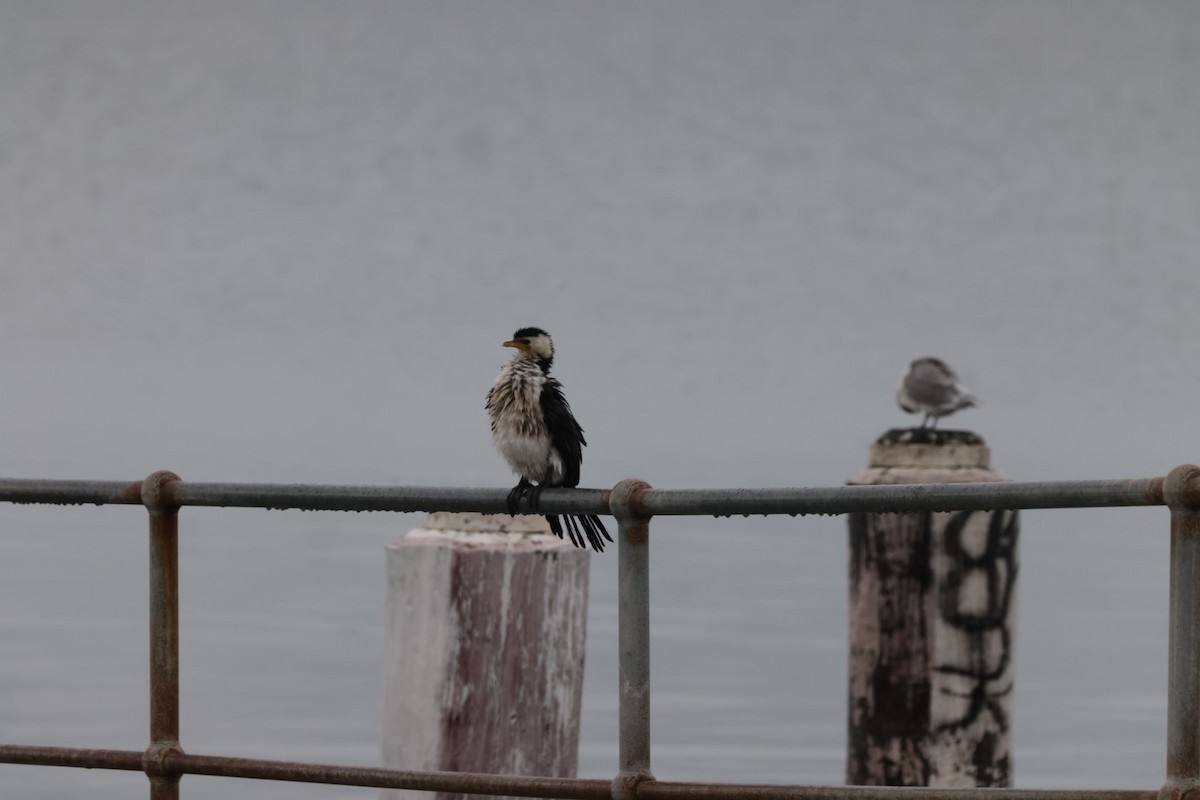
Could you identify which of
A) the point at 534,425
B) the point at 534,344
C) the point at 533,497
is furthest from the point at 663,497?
the point at 534,344

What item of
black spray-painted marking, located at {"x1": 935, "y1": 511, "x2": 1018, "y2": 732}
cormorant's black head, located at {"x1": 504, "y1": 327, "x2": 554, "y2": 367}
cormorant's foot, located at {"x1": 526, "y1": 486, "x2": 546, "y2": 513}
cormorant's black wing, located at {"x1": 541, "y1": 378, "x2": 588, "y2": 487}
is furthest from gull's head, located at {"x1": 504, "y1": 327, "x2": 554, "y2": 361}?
black spray-painted marking, located at {"x1": 935, "y1": 511, "x2": 1018, "y2": 732}

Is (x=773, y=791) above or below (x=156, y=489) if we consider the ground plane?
below

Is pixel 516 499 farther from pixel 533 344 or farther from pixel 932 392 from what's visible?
pixel 932 392

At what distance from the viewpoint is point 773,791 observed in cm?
288

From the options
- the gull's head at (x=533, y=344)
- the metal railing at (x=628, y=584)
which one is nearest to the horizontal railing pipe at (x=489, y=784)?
the metal railing at (x=628, y=584)

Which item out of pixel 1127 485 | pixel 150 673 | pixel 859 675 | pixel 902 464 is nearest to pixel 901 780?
pixel 859 675

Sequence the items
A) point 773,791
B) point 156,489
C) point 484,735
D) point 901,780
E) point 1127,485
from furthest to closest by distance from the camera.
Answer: point 901,780 → point 484,735 → point 156,489 → point 773,791 → point 1127,485

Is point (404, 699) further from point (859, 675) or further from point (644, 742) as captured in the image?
point (644, 742)

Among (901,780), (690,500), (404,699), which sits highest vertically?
(690,500)

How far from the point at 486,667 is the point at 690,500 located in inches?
90.8

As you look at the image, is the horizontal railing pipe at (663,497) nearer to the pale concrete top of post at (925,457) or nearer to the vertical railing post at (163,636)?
the vertical railing post at (163,636)

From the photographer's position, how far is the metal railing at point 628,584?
8.64ft

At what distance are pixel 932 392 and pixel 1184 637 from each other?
13.4 ft

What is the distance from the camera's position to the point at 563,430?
4398 millimetres
